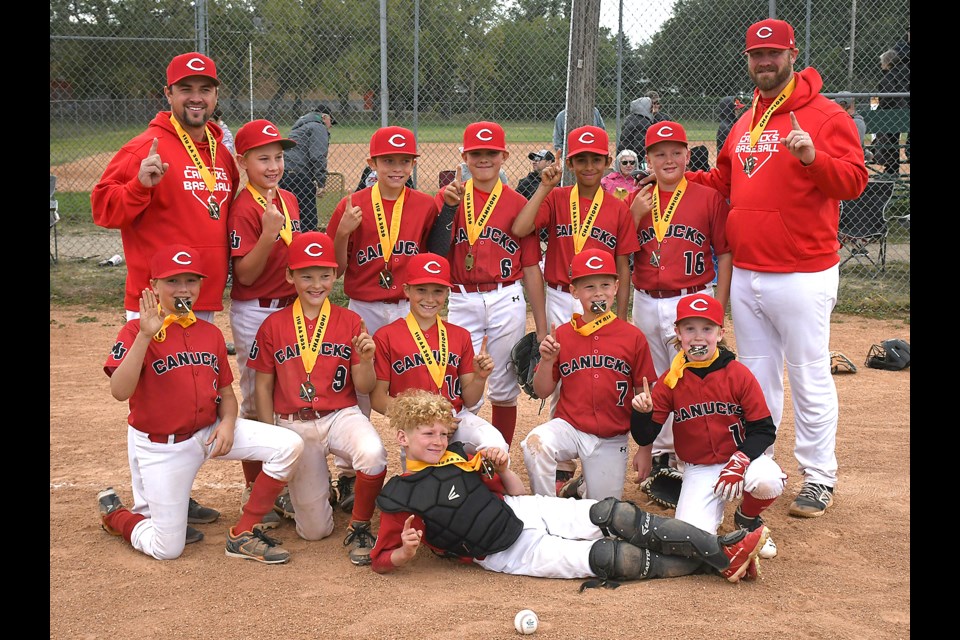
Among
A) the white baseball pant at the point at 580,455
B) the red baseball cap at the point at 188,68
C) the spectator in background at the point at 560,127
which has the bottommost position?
the white baseball pant at the point at 580,455

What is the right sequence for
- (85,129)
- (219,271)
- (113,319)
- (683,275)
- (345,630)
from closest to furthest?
1. (345,630)
2. (219,271)
3. (683,275)
4. (113,319)
5. (85,129)

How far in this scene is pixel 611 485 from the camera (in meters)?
5.21

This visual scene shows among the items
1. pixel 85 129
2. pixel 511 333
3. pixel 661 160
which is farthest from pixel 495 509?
pixel 85 129

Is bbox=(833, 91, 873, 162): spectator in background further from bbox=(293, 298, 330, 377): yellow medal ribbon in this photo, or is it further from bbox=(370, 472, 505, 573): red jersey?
bbox=(370, 472, 505, 573): red jersey

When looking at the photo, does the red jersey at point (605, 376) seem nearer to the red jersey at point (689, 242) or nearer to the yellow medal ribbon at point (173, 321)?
the red jersey at point (689, 242)

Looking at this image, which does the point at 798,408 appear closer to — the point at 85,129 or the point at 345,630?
the point at 345,630

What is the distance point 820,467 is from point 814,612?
1.47 metres

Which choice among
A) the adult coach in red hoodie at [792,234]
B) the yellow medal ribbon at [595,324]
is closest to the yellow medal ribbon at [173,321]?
the yellow medal ribbon at [595,324]

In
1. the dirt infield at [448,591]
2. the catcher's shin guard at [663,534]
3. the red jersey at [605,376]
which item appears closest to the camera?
the dirt infield at [448,591]

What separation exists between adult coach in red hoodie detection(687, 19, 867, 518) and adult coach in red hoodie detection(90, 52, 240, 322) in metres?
2.92

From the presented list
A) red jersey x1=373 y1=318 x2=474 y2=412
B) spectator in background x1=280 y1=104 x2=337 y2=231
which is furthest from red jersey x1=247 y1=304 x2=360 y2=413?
spectator in background x1=280 y1=104 x2=337 y2=231

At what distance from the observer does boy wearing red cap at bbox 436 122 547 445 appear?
5.61m

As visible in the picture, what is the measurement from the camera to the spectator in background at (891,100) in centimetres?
1120

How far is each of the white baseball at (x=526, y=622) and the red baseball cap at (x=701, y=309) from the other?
5.85 ft
